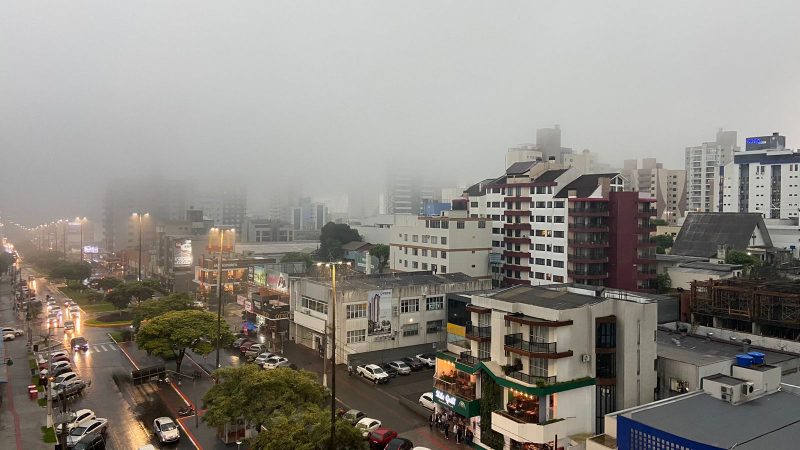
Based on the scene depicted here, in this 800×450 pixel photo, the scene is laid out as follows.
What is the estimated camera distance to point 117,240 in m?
165

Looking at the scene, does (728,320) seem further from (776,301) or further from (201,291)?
(201,291)

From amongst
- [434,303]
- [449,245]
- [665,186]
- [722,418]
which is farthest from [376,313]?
[665,186]

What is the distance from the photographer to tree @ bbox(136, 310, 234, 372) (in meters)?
41.2

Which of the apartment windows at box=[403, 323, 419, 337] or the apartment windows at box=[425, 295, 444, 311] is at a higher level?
the apartment windows at box=[425, 295, 444, 311]

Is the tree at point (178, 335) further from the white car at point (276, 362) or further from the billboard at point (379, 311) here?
the billboard at point (379, 311)

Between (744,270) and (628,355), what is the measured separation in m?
42.8

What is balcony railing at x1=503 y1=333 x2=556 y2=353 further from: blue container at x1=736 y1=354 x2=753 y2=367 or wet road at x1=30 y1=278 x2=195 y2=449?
wet road at x1=30 y1=278 x2=195 y2=449

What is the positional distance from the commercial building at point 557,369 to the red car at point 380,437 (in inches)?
166

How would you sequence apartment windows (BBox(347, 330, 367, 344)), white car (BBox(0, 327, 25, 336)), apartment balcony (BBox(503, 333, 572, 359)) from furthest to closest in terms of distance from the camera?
white car (BBox(0, 327, 25, 336)) → apartment windows (BBox(347, 330, 367, 344)) → apartment balcony (BBox(503, 333, 572, 359))

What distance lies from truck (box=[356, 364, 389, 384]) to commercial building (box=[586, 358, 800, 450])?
64.4 feet

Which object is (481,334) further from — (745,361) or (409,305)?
(409,305)

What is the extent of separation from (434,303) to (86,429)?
1139 inches

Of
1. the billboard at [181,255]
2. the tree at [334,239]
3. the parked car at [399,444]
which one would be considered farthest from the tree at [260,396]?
the tree at [334,239]

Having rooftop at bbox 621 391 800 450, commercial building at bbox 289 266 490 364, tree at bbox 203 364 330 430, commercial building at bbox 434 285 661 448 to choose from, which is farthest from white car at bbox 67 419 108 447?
rooftop at bbox 621 391 800 450
